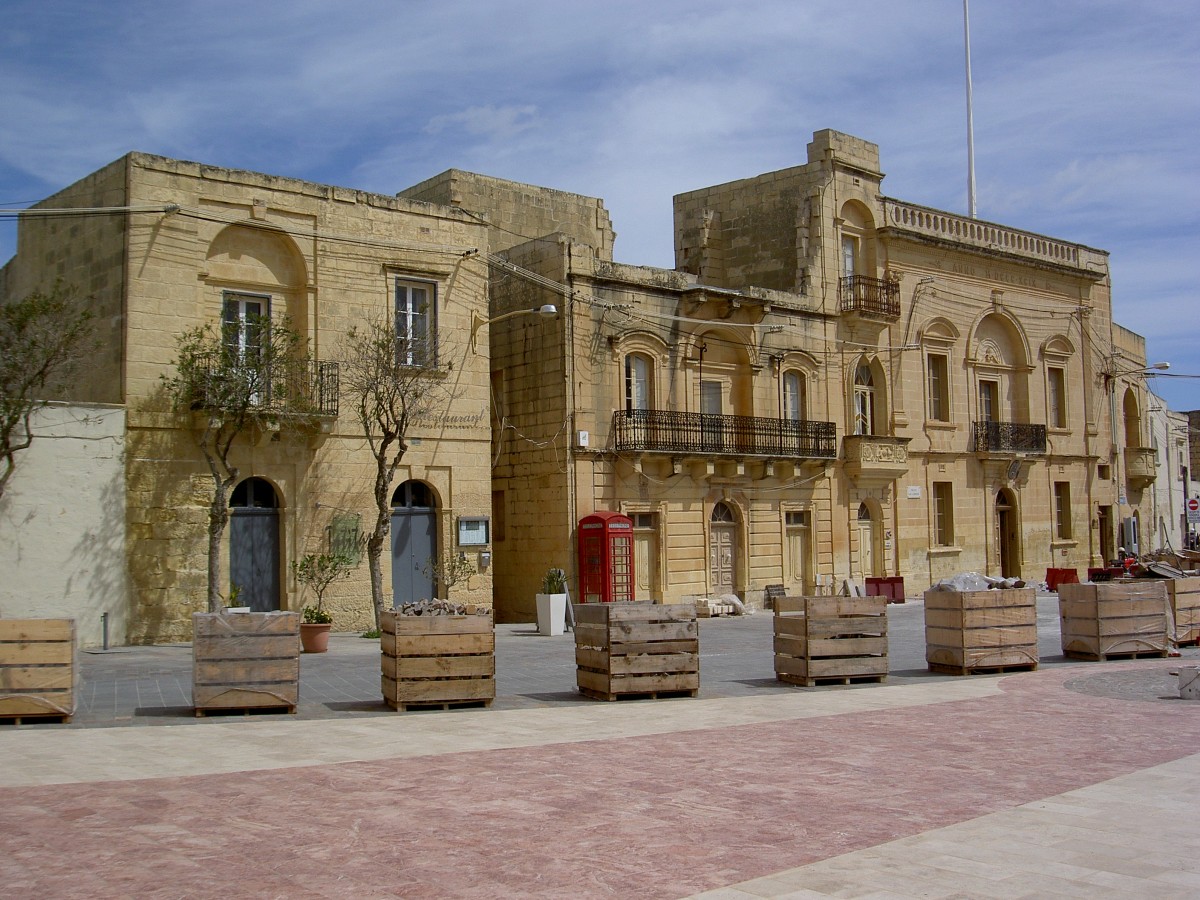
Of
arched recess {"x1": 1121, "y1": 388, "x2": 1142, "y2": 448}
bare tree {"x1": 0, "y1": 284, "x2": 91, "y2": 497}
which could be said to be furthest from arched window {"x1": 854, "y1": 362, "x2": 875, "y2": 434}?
bare tree {"x1": 0, "y1": 284, "x2": 91, "y2": 497}

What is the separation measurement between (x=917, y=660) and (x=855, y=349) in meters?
A: 15.0

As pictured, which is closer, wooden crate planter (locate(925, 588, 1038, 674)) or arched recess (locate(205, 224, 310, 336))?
wooden crate planter (locate(925, 588, 1038, 674))

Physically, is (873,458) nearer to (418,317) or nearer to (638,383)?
(638,383)

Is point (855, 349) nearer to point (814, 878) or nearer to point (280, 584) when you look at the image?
point (280, 584)

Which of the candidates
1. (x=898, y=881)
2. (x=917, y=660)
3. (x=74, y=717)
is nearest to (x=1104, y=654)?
(x=917, y=660)

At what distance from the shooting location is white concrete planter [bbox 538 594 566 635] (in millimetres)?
22594

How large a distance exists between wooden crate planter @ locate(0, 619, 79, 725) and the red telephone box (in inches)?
538

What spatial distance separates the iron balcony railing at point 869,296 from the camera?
1209 inches

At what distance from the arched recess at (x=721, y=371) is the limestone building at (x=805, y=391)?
0.18 ft

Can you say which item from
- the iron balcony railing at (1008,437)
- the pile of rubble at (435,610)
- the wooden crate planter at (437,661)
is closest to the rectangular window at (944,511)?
the iron balcony railing at (1008,437)

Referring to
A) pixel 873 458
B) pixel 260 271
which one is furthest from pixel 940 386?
pixel 260 271

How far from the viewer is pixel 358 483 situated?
72.6 feet

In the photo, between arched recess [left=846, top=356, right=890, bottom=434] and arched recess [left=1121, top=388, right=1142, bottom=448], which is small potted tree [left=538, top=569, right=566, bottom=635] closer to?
arched recess [left=846, top=356, right=890, bottom=434]

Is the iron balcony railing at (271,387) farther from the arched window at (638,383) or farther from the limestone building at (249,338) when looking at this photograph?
the arched window at (638,383)
